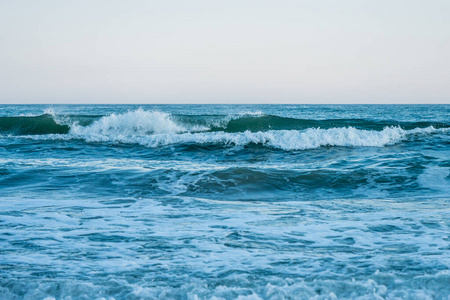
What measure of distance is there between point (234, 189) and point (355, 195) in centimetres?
193

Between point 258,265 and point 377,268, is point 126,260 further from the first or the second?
point 377,268

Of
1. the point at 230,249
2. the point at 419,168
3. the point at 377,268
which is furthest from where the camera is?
the point at 419,168

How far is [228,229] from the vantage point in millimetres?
4320

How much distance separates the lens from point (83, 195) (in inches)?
256

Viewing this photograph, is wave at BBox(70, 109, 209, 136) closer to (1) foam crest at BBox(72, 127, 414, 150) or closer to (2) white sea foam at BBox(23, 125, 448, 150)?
(2) white sea foam at BBox(23, 125, 448, 150)

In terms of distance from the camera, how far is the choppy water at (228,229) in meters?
2.84

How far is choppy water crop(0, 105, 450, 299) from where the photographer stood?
284 centimetres

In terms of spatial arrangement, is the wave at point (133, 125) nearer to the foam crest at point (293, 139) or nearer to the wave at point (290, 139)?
the wave at point (290, 139)

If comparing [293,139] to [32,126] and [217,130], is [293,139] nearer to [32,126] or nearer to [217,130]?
[217,130]

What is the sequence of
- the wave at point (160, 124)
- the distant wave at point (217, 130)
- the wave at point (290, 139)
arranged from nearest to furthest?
the wave at point (290, 139), the distant wave at point (217, 130), the wave at point (160, 124)

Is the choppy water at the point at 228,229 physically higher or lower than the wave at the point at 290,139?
lower

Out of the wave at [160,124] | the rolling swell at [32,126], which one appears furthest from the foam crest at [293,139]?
the rolling swell at [32,126]

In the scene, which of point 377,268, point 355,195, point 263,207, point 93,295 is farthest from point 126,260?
point 355,195

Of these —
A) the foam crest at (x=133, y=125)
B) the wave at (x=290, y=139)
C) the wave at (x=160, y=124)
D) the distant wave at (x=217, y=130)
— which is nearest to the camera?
the wave at (x=290, y=139)
